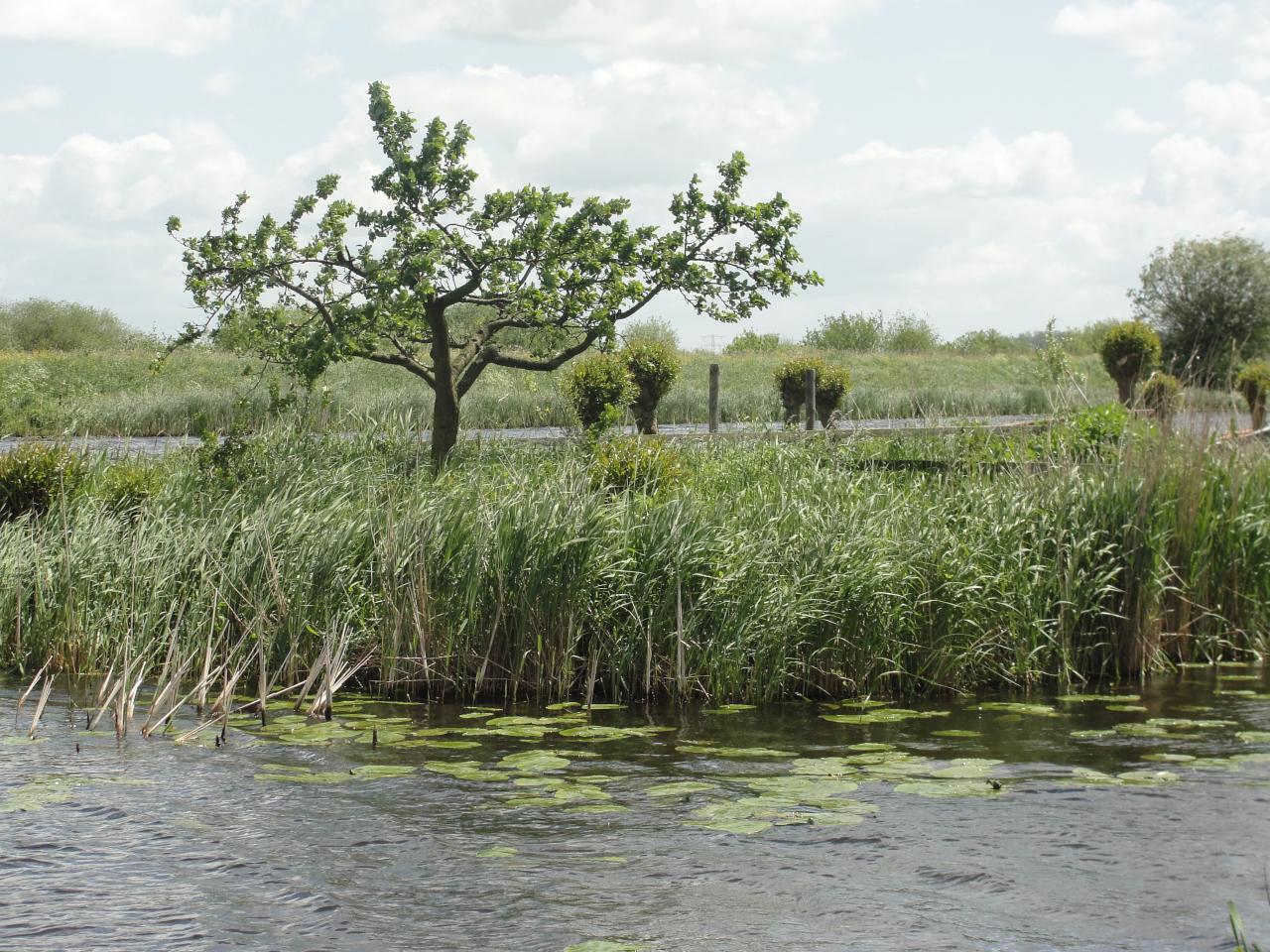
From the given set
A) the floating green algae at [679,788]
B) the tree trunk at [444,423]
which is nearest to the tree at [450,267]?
the tree trunk at [444,423]

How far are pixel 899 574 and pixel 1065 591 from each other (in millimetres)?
1401

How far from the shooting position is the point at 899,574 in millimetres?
9148

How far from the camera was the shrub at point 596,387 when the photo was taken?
20.2m

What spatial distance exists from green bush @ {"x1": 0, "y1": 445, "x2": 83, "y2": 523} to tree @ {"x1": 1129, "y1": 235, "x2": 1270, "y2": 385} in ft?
142

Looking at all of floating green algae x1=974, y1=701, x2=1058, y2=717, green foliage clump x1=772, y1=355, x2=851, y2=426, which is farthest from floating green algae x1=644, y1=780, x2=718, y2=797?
green foliage clump x1=772, y1=355, x2=851, y2=426

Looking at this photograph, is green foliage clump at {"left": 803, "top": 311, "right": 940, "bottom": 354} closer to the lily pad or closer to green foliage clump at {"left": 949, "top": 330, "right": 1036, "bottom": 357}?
green foliage clump at {"left": 949, "top": 330, "right": 1036, "bottom": 357}

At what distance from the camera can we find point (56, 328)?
53406 mm

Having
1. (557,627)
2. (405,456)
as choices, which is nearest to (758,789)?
(557,627)

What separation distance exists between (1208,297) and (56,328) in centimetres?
4551

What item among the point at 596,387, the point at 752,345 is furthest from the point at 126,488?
the point at 752,345

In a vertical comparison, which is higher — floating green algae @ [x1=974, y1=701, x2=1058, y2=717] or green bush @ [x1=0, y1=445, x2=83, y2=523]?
green bush @ [x1=0, y1=445, x2=83, y2=523]

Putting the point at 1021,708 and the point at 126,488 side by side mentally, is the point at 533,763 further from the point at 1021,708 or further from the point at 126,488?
the point at 126,488

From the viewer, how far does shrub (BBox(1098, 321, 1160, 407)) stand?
3522cm

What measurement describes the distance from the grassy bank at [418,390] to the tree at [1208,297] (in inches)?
120
